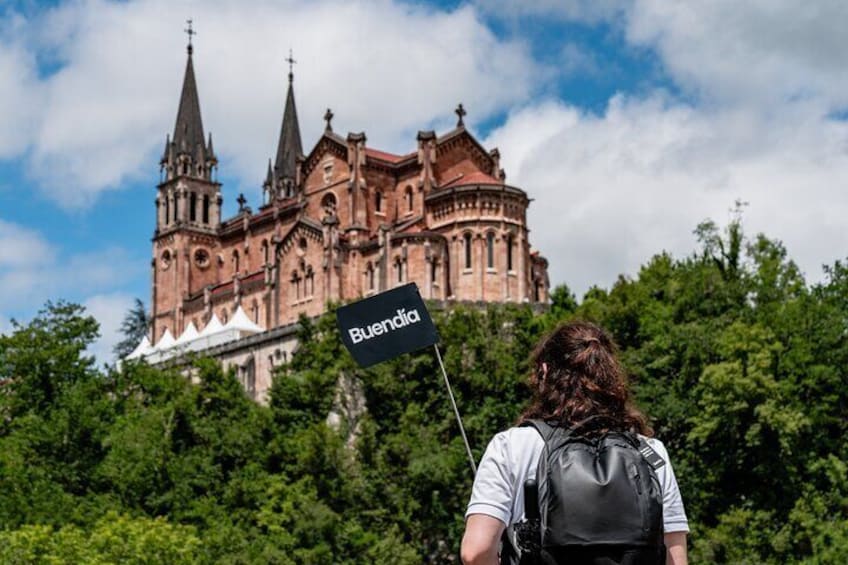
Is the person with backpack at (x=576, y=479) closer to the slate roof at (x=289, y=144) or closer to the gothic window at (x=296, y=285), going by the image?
the gothic window at (x=296, y=285)

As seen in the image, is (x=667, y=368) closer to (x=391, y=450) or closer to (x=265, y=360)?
(x=391, y=450)

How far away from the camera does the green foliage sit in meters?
38.0

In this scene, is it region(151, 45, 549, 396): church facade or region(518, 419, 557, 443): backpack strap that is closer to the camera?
region(518, 419, 557, 443): backpack strap

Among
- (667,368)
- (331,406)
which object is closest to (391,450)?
(331,406)

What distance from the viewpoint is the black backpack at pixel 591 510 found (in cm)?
455

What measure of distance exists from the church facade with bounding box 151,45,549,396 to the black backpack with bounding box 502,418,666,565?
5389 cm

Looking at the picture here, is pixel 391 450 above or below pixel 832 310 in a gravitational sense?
below

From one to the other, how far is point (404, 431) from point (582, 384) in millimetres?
41262

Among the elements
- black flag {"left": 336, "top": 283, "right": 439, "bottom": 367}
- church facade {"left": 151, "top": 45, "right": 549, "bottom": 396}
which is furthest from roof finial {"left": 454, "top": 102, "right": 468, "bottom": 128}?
black flag {"left": 336, "top": 283, "right": 439, "bottom": 367}

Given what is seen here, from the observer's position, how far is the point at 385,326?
884 cm

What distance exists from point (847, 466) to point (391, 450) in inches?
616

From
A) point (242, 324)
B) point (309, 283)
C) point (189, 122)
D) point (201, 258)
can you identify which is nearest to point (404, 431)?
point (309, 283)

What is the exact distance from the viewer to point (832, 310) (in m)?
42.5

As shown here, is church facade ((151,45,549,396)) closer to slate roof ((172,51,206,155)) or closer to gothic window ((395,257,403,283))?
gothic window ((395,257,403,283))
